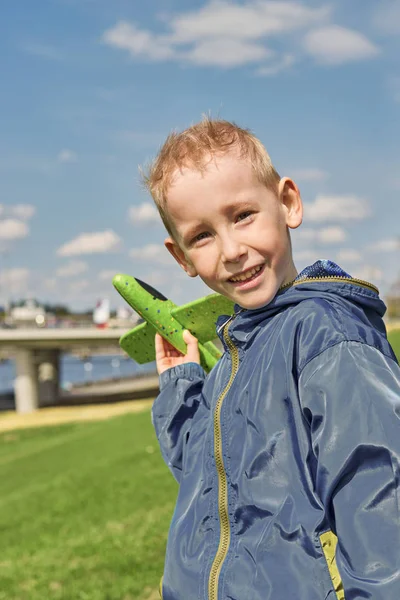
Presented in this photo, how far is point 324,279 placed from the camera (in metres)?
1.67

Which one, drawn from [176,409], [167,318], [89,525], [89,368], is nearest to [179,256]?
[176,409]

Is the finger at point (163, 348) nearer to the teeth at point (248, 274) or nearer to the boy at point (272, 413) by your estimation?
the boy at point (272, 413)

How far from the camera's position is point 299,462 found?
5.05 feet

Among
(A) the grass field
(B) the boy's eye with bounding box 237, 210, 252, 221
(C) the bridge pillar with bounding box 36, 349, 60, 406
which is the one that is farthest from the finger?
Answer: (C) the bridge pillar with bounding box 36, 349, 60, 406

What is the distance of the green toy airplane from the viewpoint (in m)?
2.46

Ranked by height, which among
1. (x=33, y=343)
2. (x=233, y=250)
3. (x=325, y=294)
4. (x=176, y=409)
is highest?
(x=233, y=250)

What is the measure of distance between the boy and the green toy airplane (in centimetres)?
43

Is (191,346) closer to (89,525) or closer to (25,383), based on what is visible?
(89,525)

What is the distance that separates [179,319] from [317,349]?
112 cm

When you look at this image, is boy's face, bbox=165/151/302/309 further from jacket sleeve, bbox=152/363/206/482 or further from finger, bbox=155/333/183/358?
finger, bbox=155/333/183/358

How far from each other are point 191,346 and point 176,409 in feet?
1.31

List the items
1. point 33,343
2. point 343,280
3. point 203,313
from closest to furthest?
point 343,280 < point 203,313 < point 33,343

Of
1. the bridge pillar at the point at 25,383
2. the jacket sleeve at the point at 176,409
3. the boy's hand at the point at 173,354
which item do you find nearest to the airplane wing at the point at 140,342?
the boy's hand at the point at 173,354

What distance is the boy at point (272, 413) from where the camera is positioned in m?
1.37
